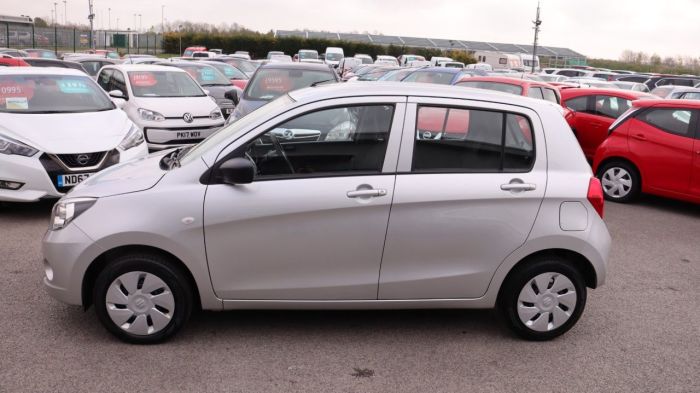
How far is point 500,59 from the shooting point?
5825 cm

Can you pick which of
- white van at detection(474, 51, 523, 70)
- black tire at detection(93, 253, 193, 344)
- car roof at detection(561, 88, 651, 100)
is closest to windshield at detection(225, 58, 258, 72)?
car roof at detection(561, 88, 651, 100)

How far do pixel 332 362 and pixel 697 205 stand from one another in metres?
7.64

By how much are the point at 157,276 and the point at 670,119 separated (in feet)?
24.5

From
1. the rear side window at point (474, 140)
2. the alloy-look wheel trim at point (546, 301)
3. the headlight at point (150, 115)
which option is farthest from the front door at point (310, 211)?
the headlight at point (150, 115)

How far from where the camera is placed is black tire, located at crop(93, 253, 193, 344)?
4176 mm

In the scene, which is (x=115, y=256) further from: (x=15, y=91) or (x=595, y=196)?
(x=15, y=91)

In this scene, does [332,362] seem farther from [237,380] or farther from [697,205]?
[697,205]

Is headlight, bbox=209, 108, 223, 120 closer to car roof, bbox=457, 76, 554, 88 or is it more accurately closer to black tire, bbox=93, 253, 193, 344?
car roof, bbox=457, 76, 554, 88

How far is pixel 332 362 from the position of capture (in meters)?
4.21

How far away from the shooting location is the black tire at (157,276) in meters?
4.18

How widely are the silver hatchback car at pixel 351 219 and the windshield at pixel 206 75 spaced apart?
481 inches

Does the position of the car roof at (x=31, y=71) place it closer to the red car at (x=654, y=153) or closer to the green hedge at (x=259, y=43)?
the red car at (x=654, y=153)

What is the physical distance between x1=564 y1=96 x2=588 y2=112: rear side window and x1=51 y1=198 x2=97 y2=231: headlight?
32.5 feet

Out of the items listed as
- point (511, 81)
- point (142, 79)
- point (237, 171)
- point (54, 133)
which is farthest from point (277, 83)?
point (237, 171)
